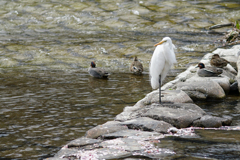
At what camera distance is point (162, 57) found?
8.49 meters

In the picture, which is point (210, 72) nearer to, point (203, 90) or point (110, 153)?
point (203, 90)

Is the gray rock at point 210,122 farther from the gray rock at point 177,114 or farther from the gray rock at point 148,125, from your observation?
the gray rock at point 148,125

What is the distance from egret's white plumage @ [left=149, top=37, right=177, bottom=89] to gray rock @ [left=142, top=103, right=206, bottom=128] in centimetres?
118

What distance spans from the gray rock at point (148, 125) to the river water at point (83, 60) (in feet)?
1.84

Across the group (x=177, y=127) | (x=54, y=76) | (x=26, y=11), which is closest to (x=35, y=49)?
(x=54, y=76)

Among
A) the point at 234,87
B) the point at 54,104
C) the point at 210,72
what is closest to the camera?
the point at 54,104

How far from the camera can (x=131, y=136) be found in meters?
6.16

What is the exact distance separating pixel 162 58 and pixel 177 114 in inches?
69.2

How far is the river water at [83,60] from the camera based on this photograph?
6879 mm

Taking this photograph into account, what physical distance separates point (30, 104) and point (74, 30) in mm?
14997

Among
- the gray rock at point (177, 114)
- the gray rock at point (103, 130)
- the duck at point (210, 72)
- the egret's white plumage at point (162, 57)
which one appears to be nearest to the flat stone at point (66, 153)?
the gray rock at point (103, 130)

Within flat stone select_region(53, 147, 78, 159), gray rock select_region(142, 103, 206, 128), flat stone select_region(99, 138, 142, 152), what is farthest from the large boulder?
Result: flat stone select_region(53, 147, 78, 159)

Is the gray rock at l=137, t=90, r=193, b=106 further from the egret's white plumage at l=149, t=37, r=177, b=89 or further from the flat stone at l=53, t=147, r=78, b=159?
the flat stone at l=53, t=147, r=78, b=159

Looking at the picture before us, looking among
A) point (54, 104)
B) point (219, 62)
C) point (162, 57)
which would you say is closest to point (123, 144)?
point (162, 57)
